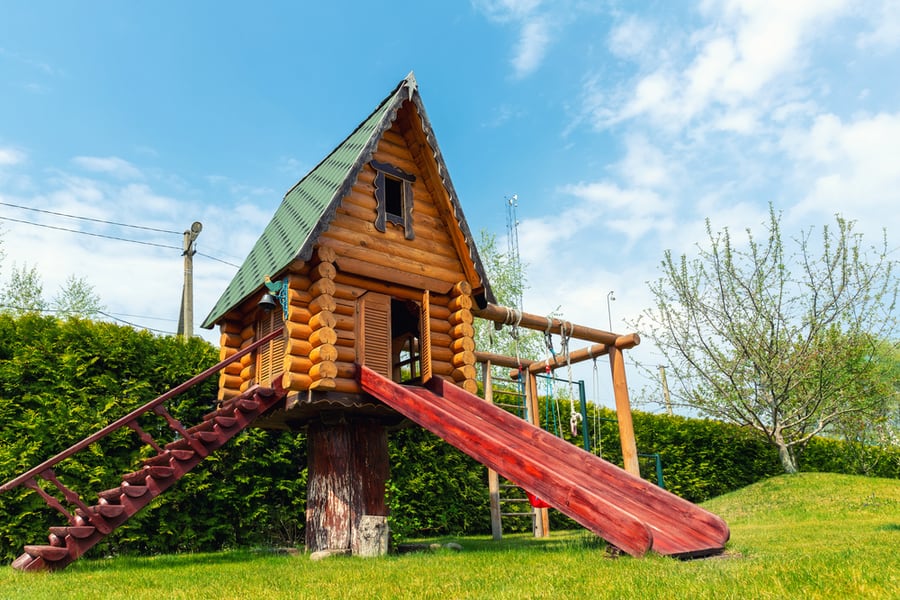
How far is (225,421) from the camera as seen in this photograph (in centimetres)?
898

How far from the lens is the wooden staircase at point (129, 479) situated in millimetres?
7512

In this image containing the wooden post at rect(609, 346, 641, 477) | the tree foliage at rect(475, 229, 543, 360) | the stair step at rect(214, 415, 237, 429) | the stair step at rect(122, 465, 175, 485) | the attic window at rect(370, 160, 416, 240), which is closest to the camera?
the stair step at rect(122, 465, 175, 485)

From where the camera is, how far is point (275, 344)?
1000 cm

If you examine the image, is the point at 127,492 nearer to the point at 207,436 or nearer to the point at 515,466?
the point at 207,436

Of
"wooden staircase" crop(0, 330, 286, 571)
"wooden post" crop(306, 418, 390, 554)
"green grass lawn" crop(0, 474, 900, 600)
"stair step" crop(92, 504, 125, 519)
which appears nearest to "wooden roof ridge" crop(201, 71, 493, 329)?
"wooden staircase" crop(0, 330, 286, 571)

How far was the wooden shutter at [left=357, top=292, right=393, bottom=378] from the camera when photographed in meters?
9.62

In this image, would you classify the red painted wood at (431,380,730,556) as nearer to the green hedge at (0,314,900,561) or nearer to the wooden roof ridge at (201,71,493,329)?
the wooden roof ridge at (201,71,493,329)

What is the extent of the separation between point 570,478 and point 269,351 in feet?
17.3

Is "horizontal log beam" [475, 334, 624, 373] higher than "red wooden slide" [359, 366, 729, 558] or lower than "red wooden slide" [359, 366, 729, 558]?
higher

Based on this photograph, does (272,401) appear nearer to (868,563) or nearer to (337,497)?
(337,497)

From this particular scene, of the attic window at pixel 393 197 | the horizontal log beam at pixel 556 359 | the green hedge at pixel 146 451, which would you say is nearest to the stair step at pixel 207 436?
the green hedge at pixel 146 451

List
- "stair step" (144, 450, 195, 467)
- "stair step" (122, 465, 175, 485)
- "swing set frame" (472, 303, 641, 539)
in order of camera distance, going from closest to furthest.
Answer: "stair step" (122, 465, 175, 485) → "stair step" (144, 450, 195, 467) → "swing set frame" (472, 303, 641, 539)

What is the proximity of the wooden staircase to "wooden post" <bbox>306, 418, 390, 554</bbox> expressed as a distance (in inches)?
46.4

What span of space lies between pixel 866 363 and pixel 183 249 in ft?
71.6
